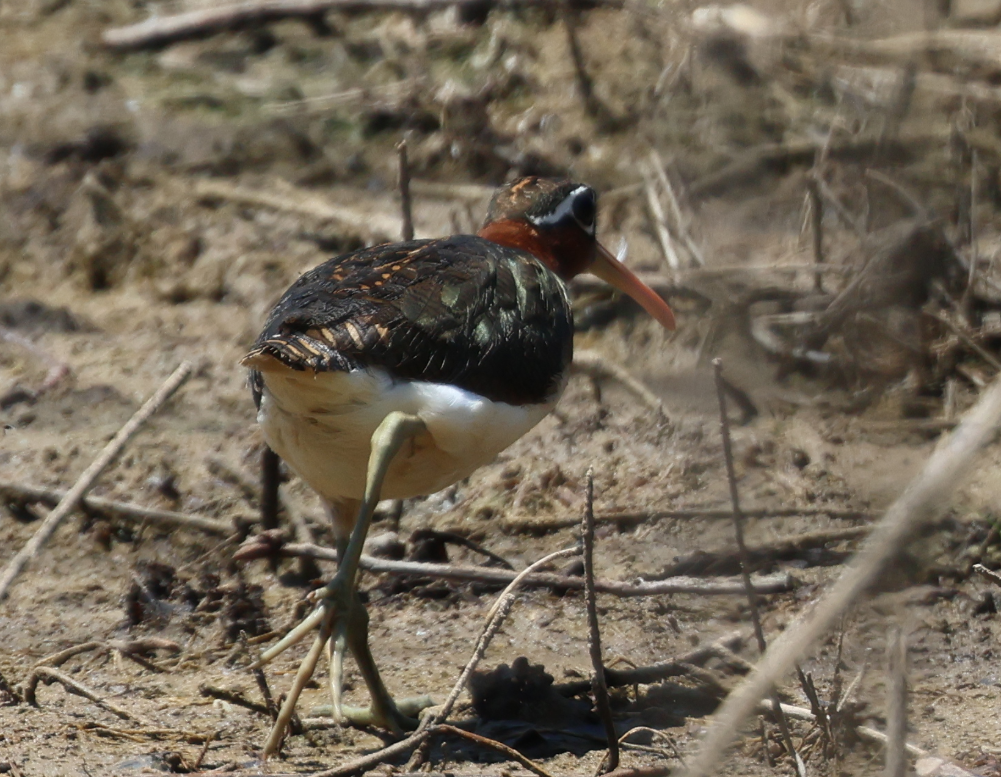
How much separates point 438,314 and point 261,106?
16.0 ft

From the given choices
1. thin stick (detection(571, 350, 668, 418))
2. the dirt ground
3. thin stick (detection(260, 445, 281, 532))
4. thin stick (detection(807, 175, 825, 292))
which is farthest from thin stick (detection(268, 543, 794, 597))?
thin stick (detection(807, 175, 825, 292))

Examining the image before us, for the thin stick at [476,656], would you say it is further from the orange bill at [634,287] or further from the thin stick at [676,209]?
the thin stick at [676,209]

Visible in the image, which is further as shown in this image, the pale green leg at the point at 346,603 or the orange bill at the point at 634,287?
the orange bill at the point at 634,287

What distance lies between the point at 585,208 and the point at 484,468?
123 centimetres

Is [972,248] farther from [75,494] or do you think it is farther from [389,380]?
[75,494]

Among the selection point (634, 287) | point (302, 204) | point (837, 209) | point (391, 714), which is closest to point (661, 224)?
point (837, 209)

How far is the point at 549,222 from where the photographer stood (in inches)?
217

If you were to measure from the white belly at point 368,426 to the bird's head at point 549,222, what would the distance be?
46.4 inches

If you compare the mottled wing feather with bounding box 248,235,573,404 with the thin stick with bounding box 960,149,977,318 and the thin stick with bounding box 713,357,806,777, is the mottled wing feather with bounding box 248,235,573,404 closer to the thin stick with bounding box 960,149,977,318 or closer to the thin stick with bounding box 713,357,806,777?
the thin stick with bounding box 713,357,806,777

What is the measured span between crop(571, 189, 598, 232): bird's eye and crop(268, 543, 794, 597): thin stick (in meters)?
1.55

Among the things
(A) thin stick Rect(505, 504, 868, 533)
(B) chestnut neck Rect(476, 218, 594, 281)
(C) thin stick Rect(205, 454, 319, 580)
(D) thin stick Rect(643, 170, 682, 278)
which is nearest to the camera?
(A) thin stick Rect(505, 504, 868, 533)

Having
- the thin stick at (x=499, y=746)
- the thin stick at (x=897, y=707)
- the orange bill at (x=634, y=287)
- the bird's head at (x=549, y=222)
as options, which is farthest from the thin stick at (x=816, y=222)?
the thin stick at (x=897, y=707)

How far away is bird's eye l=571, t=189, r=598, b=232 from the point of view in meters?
5.57

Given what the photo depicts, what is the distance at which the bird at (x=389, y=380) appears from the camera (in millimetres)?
3836
